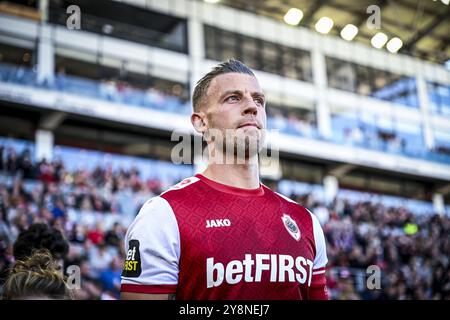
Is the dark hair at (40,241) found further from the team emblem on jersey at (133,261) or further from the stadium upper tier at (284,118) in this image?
the stadium upper tier at (284,118)

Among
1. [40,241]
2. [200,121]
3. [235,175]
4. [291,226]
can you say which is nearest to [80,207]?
[40,241]

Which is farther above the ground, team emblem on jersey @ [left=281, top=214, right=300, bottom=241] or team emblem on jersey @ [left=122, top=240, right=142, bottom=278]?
team emblem on jersey @ [left=281, top=214, right=300, bottom=241]

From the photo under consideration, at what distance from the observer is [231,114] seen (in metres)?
2.20

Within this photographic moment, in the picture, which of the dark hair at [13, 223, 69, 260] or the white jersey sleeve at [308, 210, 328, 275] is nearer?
the white jersey sleeve at [308, 210, 328, 275]

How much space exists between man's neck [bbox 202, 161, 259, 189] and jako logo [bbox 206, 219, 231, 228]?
229mm

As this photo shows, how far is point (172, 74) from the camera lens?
22516mm

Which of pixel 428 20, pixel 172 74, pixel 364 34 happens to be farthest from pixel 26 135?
pixel 428 20

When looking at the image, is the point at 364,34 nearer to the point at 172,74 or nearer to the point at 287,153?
the point at 287,153

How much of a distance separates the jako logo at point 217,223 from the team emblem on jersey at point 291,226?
265mm

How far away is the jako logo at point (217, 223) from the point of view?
196cm

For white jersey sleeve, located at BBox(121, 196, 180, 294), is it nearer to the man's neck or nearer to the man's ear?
the man's neck

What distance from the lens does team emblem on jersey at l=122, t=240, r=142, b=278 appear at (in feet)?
6.08

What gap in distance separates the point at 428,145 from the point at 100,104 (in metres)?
18.5

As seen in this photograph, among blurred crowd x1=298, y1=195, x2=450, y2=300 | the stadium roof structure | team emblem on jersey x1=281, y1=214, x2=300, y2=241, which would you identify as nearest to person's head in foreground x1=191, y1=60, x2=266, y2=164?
team emblem on jersey x1=281, y1=214, x2=300, y2=241
